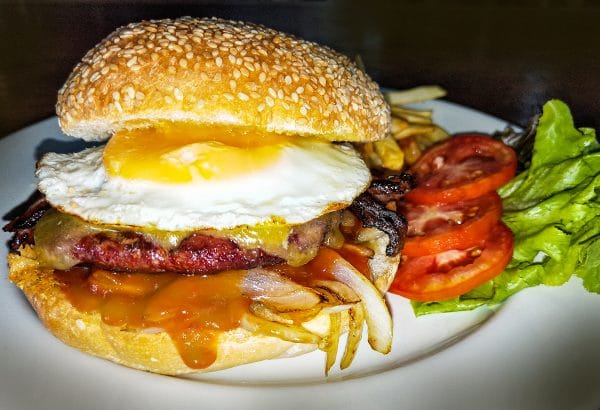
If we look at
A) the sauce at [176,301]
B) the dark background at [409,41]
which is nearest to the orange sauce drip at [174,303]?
the sauce at [176,301]

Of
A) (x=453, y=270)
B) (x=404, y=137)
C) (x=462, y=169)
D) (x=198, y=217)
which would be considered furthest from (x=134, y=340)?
(x=404, y=137)

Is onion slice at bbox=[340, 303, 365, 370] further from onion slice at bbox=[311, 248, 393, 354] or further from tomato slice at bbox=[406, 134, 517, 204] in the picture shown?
tomato slice at bbox=[406, 134, 517, 204]

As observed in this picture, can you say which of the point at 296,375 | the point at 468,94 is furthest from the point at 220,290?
the point at 468,94

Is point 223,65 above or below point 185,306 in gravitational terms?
above

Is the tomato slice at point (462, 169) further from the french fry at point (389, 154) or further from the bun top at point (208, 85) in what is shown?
the bun top at point (208, 85)

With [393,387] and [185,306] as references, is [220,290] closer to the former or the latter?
[185,306]

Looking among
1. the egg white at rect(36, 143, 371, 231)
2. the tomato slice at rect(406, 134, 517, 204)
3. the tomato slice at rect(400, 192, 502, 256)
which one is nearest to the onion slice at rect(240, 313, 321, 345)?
the egg white at rect(36, 143, 371, 231)
